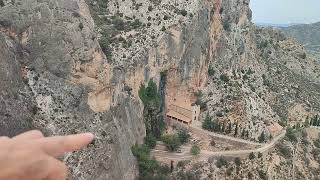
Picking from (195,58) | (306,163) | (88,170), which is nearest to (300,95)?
(306,163)

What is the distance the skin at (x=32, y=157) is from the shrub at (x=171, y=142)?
6314cm

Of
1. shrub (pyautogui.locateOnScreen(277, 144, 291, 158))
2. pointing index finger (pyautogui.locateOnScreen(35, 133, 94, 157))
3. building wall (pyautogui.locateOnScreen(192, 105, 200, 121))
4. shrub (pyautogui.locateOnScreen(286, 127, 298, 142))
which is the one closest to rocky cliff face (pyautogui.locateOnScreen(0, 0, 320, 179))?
shrub (pyautogui.locateOnScreen(286, 127, 298, 142))

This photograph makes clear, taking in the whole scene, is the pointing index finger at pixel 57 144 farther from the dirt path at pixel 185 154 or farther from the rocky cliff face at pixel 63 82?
the dirt path at pixel 185 154

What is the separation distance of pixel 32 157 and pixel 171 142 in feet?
208

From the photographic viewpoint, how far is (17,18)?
165ft

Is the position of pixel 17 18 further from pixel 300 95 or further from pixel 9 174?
pixel 300 95

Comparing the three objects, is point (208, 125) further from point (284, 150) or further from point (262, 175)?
point (284, 150)

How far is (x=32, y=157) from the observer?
4.04m

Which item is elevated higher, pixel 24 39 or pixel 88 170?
pixel 24 39

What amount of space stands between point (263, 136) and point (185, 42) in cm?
1587

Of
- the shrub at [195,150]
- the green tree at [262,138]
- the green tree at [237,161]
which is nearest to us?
the shrub at [195,150]

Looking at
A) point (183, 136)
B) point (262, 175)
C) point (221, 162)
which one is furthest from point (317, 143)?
point (183, 136)

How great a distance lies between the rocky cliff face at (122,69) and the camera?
48750 millimetres

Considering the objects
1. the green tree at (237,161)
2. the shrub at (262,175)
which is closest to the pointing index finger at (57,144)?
the green tree at (237,161)
